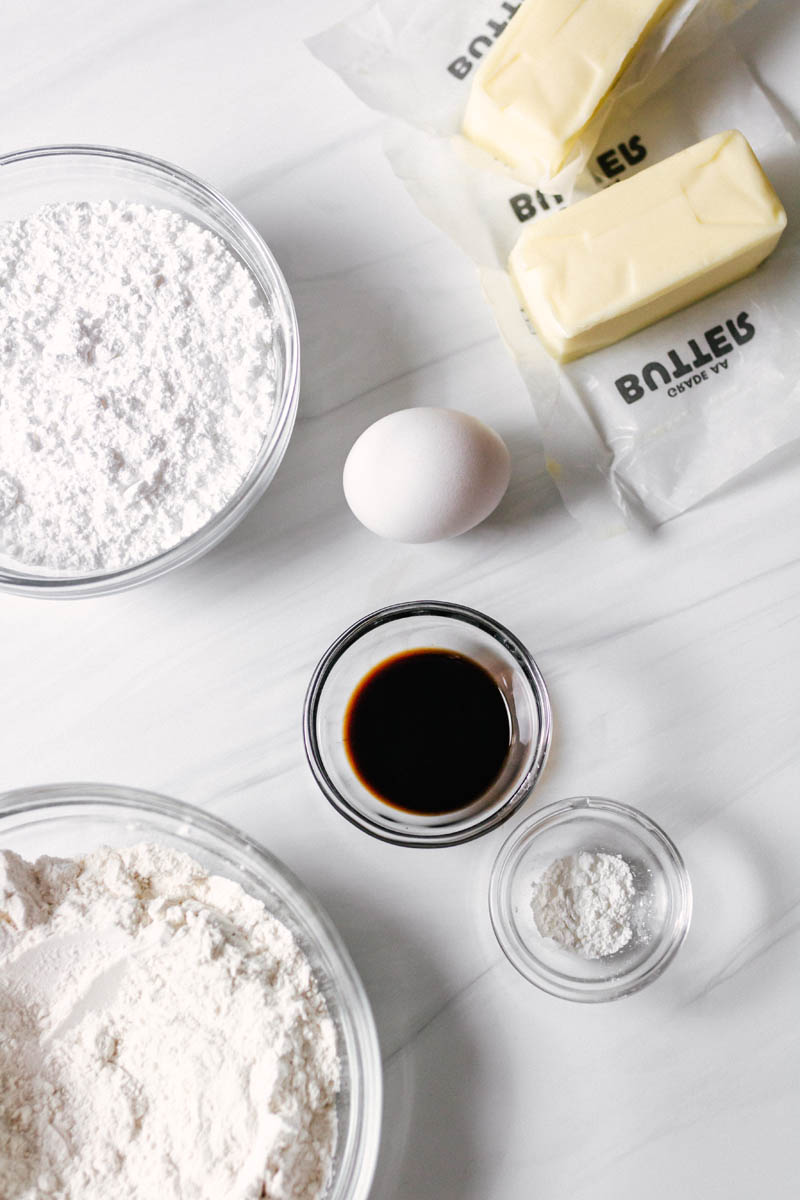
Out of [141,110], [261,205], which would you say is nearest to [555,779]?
[261,205]

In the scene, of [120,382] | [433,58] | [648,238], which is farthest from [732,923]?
[433,58]

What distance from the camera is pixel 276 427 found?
0.93m

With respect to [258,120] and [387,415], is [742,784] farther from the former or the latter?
[258,120]

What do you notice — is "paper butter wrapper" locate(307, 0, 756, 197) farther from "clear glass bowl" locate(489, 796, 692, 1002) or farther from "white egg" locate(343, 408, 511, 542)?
"clear glass bowl" locate(489, 796, 692, 1002)

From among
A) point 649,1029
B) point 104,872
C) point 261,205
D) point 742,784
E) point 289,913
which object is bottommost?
point 649,1029

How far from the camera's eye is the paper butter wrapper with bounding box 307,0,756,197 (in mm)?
1011

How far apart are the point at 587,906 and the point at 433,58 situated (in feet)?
2.92

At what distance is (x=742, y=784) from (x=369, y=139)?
2.57 feet

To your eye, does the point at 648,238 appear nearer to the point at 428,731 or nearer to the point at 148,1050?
the point at 428,731

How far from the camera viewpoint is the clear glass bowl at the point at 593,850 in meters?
0.91

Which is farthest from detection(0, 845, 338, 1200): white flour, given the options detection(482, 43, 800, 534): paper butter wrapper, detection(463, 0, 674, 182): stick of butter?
detection(463, 0, 674, 182): stick of butter

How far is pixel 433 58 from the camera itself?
1.02 m

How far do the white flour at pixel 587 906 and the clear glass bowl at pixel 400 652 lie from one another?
0.09m

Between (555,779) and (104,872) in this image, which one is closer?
(104,872)
